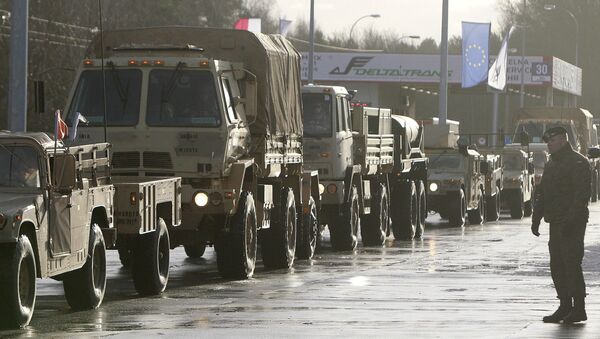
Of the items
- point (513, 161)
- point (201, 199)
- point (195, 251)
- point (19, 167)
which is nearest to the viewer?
point (19, 167)

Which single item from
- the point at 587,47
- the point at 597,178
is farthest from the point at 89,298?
the point at 587,47

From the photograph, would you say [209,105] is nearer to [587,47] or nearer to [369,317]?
[369,317]

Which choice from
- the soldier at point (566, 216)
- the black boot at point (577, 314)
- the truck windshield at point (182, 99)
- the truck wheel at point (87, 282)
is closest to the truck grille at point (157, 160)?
the truck windshield at point (182, 99)

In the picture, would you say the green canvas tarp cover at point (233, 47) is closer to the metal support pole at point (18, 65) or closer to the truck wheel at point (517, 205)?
the metal support pole at point (18, 65)

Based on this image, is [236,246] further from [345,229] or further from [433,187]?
[433,187]

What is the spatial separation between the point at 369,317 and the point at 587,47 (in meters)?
120

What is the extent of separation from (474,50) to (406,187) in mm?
29277

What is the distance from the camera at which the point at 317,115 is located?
2759 cm

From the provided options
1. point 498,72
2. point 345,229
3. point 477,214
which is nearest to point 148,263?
point 345,229

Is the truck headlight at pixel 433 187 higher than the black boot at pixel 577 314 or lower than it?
higher

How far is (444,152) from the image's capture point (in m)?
40.6

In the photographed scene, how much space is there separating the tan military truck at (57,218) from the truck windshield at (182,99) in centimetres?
269

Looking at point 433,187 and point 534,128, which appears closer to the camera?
point 433,187

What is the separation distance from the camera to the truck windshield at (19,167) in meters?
16.0
